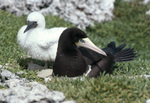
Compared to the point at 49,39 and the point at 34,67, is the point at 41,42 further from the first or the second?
the point at 34,67

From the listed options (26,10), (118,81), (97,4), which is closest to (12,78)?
(118,81)

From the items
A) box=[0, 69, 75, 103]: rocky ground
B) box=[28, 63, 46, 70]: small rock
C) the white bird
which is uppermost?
the white bird

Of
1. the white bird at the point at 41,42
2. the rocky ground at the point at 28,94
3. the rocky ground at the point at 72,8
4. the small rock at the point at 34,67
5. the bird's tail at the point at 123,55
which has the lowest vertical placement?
the small rock at the point at 34,67

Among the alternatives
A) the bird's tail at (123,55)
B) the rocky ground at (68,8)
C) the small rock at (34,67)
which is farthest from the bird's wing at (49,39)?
the rocky ground at (68,8)

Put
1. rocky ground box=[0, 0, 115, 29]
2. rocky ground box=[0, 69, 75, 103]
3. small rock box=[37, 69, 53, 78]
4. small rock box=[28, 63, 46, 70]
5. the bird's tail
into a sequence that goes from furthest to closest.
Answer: rocky ground box=[0, 0, 115, 29] < the bird's tail < small rock box=[28, 63, 46, 70] < small rock box=[37, 69, 53, 78] < rocky ground box=[0, 69, 75, 103]

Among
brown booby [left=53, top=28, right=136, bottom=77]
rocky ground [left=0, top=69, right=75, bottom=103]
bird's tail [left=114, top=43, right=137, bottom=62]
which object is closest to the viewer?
rocky ground [left=0, top=69, right=75, bottom=103]

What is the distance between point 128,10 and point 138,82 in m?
7.79

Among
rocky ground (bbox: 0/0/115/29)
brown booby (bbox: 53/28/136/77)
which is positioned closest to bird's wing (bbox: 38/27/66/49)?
brown booby (bbox: 53/28/136/77)

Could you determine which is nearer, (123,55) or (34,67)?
(34,67)

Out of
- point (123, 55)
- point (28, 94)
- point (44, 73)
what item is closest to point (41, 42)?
point (44, 73)

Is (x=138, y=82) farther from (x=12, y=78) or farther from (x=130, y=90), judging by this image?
(x=12, y=78)

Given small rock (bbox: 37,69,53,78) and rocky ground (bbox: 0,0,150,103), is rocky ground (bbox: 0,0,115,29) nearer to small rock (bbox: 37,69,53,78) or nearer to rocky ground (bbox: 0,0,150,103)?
rocky ground (bbox: 0,0,150,103)

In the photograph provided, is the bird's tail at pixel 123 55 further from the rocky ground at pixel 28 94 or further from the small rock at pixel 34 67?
the rocky ground at pixel 28 94

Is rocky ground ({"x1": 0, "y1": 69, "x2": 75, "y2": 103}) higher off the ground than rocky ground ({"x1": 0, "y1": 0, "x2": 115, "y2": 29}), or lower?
lower
